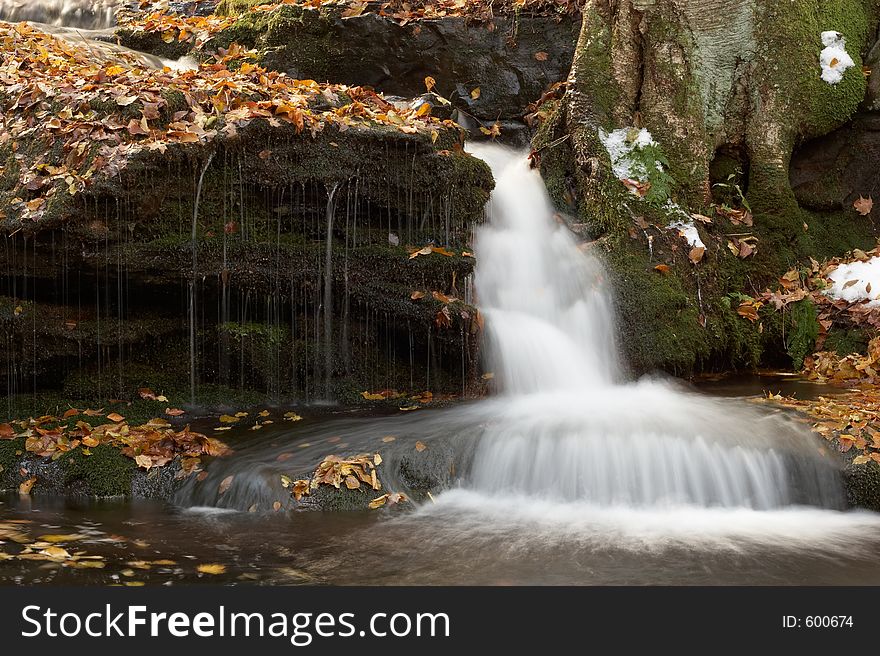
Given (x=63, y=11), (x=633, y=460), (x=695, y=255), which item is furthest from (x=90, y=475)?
(x=63, y=11)

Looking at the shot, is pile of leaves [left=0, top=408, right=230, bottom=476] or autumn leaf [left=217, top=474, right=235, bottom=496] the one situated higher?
pile of leaves [left=0, top=408, right=230, bottom=476]

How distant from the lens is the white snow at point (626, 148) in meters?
8.90

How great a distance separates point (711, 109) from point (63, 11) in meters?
10.2

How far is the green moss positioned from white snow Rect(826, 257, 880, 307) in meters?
7.43

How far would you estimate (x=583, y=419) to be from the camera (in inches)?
253

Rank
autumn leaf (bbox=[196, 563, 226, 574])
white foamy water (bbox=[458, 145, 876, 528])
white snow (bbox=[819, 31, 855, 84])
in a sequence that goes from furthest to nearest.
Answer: white snow (bbox=[819, 31, 855, 84])
white foamy water (bbox=[458, 145, 876, 528])
autumn leaf (bbox=[196, 563, 226, 574])

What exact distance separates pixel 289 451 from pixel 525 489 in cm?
175

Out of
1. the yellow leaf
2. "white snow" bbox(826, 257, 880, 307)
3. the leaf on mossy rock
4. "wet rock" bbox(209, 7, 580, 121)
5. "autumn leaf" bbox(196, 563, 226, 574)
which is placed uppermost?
"wet rock" bbox(209, 7, 580, 121)

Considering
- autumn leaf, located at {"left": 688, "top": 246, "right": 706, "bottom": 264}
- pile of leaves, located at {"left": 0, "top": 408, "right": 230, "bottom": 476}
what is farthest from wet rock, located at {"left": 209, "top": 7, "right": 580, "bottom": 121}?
Result: pile of leaves, located at {"left": 0, "top": 408, "right": 230, "bottom": 476}

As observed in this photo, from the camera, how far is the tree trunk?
910 centimetres

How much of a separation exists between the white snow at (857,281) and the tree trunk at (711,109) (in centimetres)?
49

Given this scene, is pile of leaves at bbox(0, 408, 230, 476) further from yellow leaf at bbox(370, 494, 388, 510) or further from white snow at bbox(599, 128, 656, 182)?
white snow at bbox(599, 128, 656, 182)

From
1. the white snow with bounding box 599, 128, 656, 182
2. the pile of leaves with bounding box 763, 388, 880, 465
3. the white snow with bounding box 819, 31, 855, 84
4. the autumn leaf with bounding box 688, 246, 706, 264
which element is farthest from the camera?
the white snow with bounding box 819, 31, 855, 84

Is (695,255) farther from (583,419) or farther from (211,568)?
(211,568)
